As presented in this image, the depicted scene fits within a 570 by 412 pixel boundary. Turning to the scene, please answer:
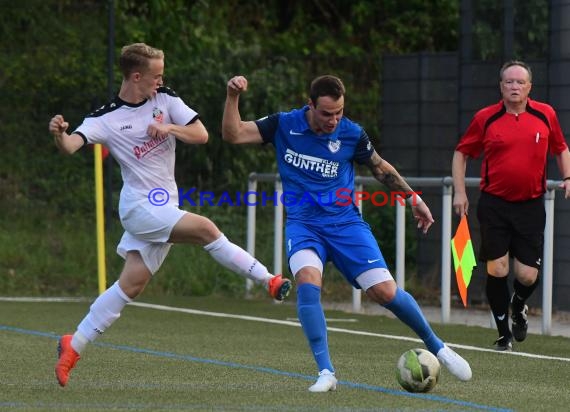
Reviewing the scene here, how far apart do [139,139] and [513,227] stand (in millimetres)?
3421

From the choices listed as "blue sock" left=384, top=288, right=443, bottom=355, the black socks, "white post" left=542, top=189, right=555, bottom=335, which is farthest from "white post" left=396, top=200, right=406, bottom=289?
"blue sock" left=384, top=288, right=443, bottom=355

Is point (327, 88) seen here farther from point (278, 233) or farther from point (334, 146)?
point (278, 233)

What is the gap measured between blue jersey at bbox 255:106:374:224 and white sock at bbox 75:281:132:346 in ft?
3.65

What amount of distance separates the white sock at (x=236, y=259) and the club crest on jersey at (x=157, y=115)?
801mm

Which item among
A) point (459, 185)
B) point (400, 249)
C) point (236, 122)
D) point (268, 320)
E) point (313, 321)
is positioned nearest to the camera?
point (313, 321)

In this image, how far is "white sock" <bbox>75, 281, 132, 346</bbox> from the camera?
362 inches

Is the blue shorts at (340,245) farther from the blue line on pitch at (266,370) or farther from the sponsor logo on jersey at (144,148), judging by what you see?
the sponsor logo on jersey at (144,148)

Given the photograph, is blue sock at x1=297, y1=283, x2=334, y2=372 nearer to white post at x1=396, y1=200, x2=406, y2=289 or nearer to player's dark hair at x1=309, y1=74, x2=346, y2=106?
player's dark hair at x1=309, y1=74, x2=346, y2=106

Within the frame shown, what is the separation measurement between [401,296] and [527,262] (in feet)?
9.86

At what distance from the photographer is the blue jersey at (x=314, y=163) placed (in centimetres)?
892

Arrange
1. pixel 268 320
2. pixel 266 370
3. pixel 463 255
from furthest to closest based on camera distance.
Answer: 1. pixel 268 320
2. pixel 463 255
3. pixel 266 370

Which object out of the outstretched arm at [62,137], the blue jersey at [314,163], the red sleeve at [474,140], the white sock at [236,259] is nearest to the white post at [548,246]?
the red sleeve at [474,140]

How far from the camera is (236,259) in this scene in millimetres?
9594

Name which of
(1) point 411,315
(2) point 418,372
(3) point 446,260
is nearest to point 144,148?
(1) point 411,315
